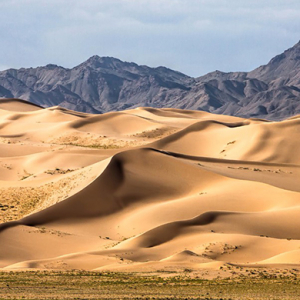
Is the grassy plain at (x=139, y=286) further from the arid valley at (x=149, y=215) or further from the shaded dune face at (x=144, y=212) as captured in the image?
the shaded dune face at (x=144, y=212)

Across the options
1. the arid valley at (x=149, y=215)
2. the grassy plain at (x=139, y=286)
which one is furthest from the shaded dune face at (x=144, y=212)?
the grassy plain at (x=139, y=286)

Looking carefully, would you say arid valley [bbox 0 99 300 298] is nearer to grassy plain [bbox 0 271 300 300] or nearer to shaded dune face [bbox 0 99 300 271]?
shaded dune face [bbox 0 99 300 271]

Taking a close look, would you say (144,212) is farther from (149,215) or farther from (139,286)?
(139,286)

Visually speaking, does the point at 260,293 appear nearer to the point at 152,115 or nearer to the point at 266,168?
the point at 266,168

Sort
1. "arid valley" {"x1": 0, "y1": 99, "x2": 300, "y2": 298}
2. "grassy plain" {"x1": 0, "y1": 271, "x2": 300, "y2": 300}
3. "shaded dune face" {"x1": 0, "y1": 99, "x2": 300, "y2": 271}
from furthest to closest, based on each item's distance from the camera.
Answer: "shaded dune face" {"x1": 0, "y1": 99, "x2": 300, "y2": 271} → "arid valley" {"x1": 0, "y1": 99, "x2": 300, "y2": 298} → "grassy plain" {"x1": 0, "y1": 271, "x2": 300, "y2": 300}

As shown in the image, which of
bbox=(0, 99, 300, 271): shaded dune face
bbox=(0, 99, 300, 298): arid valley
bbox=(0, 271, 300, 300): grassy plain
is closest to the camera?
bbox=(0, 271, 300, 300): grassy plain

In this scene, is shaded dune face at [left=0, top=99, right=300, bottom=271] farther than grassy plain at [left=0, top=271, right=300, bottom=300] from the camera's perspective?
Yes

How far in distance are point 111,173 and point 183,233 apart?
40.8ft

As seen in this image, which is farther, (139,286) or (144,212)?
(144,212)

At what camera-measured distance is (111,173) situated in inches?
1918

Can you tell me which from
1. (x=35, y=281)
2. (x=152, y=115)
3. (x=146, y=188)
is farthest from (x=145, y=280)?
(x=152, y=115)

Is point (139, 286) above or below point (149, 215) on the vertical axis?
above

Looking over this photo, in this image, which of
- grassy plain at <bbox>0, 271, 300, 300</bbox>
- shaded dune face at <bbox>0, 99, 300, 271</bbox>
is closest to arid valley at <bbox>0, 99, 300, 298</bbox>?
shaded dune face at <bbox>0, 99, 300, 271</bbox>

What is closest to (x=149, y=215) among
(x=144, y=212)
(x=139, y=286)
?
(x=144, y=212)
